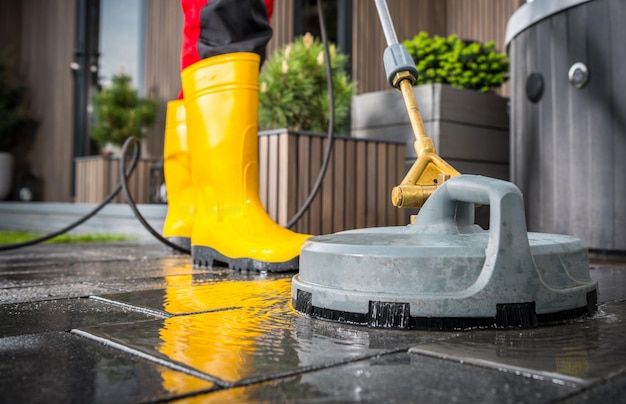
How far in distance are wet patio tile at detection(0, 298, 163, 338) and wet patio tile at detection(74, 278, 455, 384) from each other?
6 cm

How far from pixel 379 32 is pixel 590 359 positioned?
5.52 m

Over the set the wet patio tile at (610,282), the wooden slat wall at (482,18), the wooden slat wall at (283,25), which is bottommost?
the wet patio tile at (610,282)

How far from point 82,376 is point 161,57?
611 centimetres

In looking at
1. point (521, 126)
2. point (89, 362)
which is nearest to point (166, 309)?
point (89, 362)

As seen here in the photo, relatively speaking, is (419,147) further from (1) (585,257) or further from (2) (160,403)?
(2) (160,403)

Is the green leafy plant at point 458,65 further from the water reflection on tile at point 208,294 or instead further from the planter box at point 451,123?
the water reflection on tile at point 208,294

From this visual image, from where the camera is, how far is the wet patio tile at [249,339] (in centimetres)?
58

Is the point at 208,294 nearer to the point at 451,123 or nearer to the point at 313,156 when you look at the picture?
the point at 313,156

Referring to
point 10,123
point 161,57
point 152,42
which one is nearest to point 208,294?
point 161,57

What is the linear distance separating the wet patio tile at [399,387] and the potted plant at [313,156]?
5.58 feet

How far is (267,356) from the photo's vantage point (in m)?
0.61

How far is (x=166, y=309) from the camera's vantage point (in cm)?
92

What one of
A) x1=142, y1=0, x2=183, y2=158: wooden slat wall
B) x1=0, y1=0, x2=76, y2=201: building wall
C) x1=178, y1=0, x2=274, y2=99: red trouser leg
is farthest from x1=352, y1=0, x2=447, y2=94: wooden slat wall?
x1=178, y1=0, x2=274, y2=99: red trouser leg

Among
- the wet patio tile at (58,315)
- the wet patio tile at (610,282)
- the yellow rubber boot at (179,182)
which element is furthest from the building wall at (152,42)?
the wet patio tile at (58,315)
